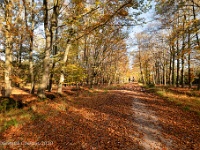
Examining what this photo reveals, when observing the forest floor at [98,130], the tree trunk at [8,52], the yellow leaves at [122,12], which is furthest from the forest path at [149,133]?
the tree trunk at [8,52]

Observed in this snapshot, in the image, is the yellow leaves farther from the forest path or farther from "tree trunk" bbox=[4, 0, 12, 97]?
"tree trunk" bbox=[4, 0, 12, 97]

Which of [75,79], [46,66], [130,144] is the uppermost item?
[46,66]

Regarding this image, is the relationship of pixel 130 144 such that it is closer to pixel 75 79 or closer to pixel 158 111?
pixel 158 111

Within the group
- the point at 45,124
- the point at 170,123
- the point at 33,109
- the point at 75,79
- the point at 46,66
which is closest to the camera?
the point at 45,124

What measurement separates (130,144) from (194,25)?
10.0 metres

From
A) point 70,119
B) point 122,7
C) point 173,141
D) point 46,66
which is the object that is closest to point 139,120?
point 173,141

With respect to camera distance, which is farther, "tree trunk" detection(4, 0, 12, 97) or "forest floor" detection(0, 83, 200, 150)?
"tree trunk" detection(4, 0, 12, 97)

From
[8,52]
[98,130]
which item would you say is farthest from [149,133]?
[8,52]

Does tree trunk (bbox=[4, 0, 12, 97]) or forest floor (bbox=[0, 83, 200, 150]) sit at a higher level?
tree trunk (bbox=[4, 0, 12, 97])

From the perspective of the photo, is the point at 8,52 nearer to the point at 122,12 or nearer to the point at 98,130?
the point at 122,12

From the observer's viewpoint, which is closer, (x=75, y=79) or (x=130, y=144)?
(x=130, y=144)

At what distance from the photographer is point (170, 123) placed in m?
6.66

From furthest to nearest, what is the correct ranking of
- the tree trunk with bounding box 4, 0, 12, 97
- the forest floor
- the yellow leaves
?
the tree trunk with bounding box 4, 0, 12, 97, the yellow leaves, the forest floor

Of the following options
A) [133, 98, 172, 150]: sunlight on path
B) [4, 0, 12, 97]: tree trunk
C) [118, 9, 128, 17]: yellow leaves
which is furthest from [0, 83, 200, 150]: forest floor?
[118, 9, 128, 17]: yellow leaves
